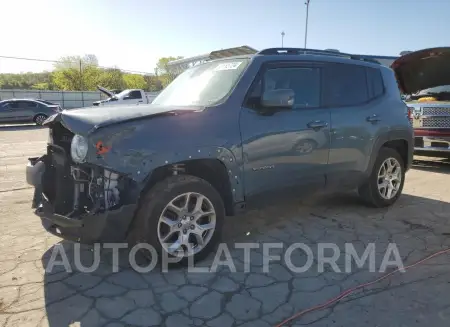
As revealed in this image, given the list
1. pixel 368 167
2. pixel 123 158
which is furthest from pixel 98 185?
pixel 368 167

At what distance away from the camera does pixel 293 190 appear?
13.0 ft

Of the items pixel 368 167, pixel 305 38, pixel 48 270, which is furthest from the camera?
pixel 305 38

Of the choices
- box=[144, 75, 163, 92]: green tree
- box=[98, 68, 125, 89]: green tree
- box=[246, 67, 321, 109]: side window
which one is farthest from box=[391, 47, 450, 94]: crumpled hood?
box=[144, 75, 163, 92]: green tree

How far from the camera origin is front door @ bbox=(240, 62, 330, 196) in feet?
11.6

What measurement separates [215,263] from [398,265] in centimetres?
169

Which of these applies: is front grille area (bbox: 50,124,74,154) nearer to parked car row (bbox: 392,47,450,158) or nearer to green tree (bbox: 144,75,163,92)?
parked car row (bbox: 392,47,450,158)

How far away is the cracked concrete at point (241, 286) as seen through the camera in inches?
103

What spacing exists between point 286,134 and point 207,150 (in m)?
0.94

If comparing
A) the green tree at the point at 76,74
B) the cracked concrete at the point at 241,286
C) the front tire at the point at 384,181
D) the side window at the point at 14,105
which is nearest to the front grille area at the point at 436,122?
the front tire at the point at 384,181

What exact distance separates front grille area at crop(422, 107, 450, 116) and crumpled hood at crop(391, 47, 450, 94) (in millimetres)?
1191

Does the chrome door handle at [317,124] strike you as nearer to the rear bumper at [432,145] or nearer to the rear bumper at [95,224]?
the rear bumper at [95,224]

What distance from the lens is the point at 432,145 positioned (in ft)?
25.8

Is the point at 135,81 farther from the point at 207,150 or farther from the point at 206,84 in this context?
the point at 207,150

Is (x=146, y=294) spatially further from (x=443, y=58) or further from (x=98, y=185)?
(x=443, y=58)
